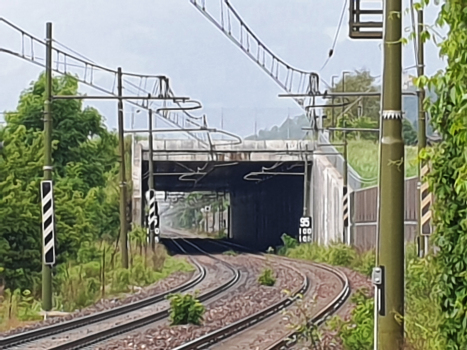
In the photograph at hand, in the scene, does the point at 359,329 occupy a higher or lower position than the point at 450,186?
lower

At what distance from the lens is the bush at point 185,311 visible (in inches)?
649

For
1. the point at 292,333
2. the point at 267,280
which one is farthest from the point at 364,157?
the point at 292,333

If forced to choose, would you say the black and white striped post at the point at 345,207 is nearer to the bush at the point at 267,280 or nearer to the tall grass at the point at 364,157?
the tall grass at the point at 364,157

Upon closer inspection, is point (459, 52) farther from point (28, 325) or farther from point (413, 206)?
point (413, 206)

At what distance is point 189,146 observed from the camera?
4569 centimetres

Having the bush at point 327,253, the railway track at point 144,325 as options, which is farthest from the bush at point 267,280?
the bush at point 327,253

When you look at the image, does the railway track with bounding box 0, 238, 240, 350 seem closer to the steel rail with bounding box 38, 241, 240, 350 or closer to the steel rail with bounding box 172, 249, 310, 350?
the steel rail with bounding box 38, 241, 240, 350

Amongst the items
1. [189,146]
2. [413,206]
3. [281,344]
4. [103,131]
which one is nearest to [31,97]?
[103,131]

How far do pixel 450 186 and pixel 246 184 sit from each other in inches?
2213

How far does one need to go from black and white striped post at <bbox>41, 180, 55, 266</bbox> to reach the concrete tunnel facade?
2731 centimetres

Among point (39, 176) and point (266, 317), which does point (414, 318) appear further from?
point (39, 176)

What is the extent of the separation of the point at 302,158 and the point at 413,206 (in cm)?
1813

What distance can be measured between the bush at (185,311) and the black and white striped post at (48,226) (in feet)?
9.19

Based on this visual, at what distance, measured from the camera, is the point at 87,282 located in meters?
22.8
